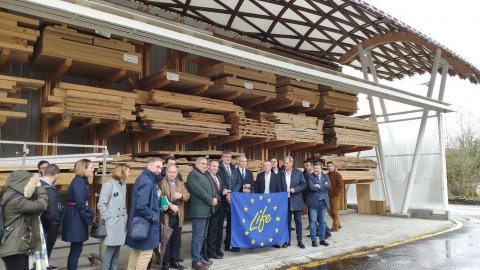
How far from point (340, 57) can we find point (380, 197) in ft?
21.4

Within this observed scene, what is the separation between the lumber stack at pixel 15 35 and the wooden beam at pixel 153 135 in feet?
11.6

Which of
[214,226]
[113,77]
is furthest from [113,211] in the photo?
[113,77]

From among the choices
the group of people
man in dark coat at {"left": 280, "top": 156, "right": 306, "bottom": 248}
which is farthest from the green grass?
the group of people

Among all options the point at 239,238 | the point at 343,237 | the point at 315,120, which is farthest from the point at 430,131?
the point at 239,238

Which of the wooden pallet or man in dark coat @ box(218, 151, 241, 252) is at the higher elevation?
the wooden pallet

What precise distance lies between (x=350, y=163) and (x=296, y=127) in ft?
10.8

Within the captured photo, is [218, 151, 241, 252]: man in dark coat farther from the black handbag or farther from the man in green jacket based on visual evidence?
the man in green jacket

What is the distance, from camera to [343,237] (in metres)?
9.94

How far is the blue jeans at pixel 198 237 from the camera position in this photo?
6.62 metres

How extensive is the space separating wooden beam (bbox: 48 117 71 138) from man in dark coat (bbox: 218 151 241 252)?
3493 mm

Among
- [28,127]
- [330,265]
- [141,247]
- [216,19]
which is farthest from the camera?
[216,19]

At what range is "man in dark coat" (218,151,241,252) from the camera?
7754 millimetres

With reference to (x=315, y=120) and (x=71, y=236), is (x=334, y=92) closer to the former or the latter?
(x=315, y=120)

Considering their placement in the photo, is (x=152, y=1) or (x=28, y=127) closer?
(x=28, y=127)
